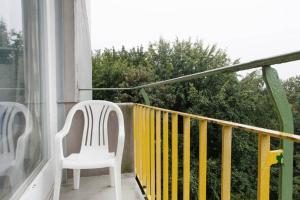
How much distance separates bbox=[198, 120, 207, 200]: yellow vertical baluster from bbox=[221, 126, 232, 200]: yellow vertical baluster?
158 mm

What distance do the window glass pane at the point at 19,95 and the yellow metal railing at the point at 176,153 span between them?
809mm

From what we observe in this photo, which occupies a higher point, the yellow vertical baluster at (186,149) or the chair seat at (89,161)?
the yellow vertical baluster at (186,149)

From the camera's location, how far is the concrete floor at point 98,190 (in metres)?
2.37

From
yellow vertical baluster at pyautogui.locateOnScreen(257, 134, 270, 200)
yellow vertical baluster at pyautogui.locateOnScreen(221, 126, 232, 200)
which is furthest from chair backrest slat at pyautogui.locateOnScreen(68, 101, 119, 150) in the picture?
yellow vertical baluster at pyautogui.locateOnScreen(257, 134, 270, 200)

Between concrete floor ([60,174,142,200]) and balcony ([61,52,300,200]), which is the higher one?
balcony ([61,52,300,200])

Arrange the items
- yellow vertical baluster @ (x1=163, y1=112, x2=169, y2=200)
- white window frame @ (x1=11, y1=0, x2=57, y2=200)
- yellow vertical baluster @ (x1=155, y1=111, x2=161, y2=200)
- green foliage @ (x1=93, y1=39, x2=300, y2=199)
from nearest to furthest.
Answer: yellow vertical baluster @ (x1=163, y1=112, x2=169, y2=200) < yellow vertical baluster @ (x1=155, y1=111, x2=161, y2=200) < white window frame @ (x1=11, y1=0, x2=57, y2=200) < green foliage @ (x1=93, y1=39, x2=300, y2=199)

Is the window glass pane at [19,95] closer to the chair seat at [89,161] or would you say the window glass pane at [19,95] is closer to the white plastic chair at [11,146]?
the white plastic chair at [11,146]

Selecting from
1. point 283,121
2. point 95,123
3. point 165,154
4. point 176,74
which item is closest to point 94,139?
point 95,123

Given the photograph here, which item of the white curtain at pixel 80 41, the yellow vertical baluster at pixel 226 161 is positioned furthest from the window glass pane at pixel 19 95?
the white curtain at pixel 80 41

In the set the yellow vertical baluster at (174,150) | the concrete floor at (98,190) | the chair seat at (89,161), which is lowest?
the concrete floor at (98,190)

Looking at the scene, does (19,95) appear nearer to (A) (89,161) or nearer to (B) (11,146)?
(B) (11,146)

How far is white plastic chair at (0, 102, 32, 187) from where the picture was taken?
1.21 meters

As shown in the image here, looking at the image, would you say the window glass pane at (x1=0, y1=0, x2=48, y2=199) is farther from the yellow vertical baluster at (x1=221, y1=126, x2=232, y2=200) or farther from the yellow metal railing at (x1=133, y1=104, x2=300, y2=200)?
the yellow vertical baluster at (x1=221, y1=126, x2=232, y2=200)

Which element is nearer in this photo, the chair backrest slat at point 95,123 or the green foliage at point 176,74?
the chair backrest slat at point 95,123
